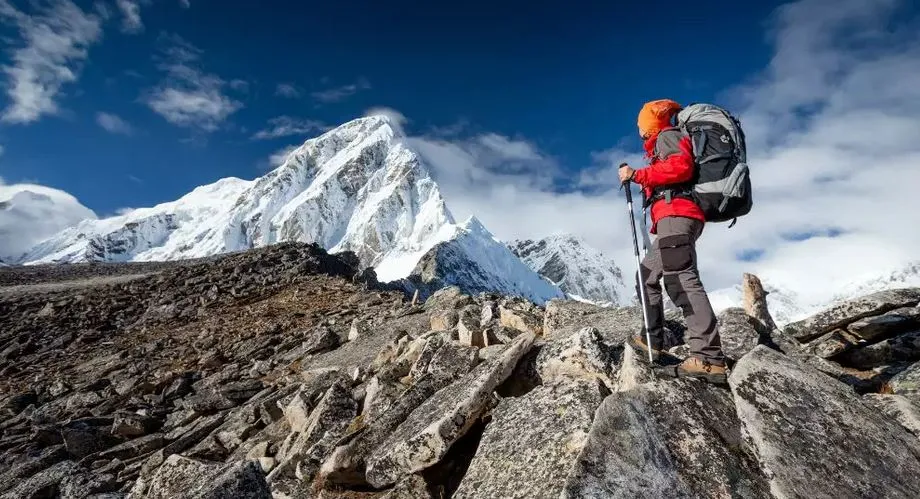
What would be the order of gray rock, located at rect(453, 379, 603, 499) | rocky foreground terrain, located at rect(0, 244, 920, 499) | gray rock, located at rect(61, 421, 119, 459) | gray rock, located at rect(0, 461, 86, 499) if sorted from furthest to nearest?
gray rock, located at rect(61, 421, 119, 459)
gray rock, located at rect(0, 461, 86, 499)
gray rock, located at rect(453, 379, 603, 499)
rocky foreground terrain, located at rect(0, 244, 920, 499)

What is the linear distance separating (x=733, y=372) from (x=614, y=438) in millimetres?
2036

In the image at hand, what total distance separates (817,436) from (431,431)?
355 cm

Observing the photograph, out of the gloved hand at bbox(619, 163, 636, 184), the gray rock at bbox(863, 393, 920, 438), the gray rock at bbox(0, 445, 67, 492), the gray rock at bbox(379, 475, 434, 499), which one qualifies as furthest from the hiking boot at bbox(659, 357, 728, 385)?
the gray rock at bbox(0, 445, 67, 492)

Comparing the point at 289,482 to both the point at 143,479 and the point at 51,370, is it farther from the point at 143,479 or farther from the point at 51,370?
the point at 51,370

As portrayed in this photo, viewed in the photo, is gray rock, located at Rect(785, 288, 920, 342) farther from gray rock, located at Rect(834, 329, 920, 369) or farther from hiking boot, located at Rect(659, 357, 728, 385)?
hiking boot, located at Rect(659, 357, 728, 385)

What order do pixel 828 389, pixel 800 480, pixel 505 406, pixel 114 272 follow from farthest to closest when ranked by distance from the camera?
pixel 114 272 → pixel 505 406 → pixel 828 389 → pixel 800 480

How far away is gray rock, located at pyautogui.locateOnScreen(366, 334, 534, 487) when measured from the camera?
5.61 metres

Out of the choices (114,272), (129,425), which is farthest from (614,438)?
(114,272)

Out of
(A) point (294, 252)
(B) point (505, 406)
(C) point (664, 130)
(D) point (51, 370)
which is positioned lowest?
(B) point (505, 406)

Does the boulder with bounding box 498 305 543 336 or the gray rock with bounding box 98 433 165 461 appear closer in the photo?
the boulder with bounding box 498 305 543 336

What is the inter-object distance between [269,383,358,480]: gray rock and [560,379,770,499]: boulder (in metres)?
3.97

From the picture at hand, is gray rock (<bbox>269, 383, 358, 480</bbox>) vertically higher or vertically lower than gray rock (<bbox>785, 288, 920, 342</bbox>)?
lower

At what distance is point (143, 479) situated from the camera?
26.2 feet

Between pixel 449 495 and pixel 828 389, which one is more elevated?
pixel 828 389
